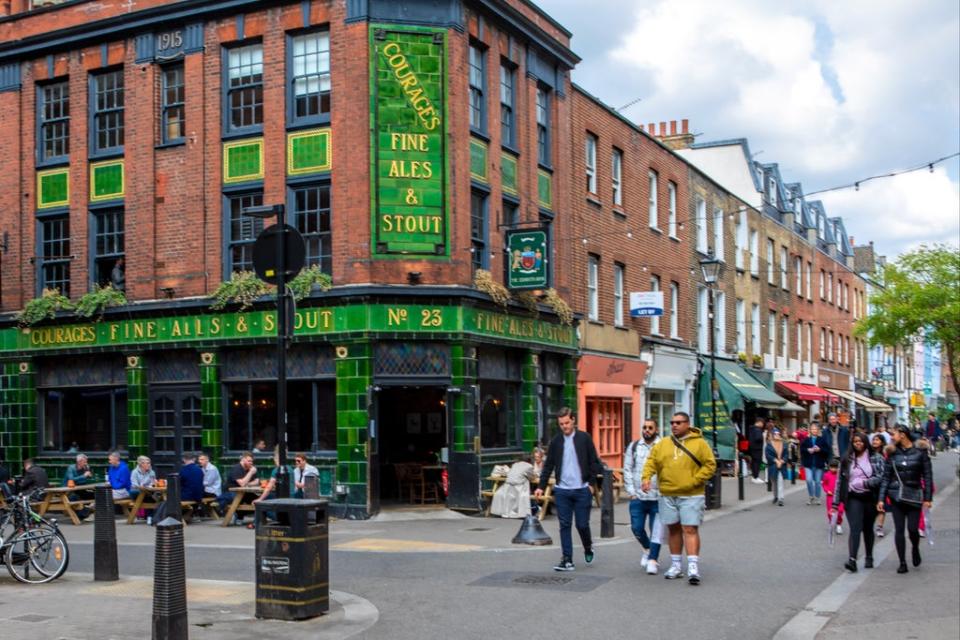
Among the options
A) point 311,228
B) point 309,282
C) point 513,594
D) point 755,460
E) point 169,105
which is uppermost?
point 169,105

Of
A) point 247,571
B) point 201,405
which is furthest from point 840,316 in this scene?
point 247,571

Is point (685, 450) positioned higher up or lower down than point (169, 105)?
lower down

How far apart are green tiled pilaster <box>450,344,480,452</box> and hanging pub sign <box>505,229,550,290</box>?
2.09m

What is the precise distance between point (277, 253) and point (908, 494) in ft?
25.7

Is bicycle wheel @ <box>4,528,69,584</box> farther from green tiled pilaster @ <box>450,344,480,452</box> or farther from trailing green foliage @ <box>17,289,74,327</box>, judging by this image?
trailing green foliage @ <box>17,289,74,327</box>

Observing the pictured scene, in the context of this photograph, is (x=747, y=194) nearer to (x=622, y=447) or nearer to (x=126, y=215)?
(x=622, y=447)

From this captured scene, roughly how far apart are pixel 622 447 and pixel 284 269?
796 inches

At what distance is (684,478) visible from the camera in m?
12.1

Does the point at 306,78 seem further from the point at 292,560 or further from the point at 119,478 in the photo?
the point at 292,560

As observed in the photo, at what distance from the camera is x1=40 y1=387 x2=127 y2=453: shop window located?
2420 centimetres

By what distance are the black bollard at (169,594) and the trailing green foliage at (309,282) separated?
39.7 ft

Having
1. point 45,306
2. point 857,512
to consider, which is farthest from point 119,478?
point 857,512

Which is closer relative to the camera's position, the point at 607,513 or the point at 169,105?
the point at 607,513

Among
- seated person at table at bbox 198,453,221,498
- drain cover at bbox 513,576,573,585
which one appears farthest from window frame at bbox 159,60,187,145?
drain cover at bbox 513,576,573,585
